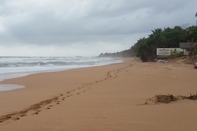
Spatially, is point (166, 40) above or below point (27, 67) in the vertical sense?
above

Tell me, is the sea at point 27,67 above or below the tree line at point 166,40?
below

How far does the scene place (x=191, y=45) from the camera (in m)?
34.8

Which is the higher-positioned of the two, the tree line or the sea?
the tree line

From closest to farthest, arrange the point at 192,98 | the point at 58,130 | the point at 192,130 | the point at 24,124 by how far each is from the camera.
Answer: the point at 192,130 → the point at 58,130 → the point at 24,124 → the point at 192,98

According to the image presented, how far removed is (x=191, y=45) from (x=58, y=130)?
118 ft

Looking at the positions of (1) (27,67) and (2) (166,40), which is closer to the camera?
(1) (27,67)

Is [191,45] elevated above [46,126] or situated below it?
above

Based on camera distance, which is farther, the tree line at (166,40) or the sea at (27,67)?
the tree line at (166,40)

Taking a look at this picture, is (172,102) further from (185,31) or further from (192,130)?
(185,31)

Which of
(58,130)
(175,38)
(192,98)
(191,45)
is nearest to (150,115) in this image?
(58,130)

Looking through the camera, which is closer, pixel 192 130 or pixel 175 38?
pixel 192 130

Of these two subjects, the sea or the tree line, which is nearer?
the sea

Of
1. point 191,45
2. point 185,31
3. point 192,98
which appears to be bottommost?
point 192,98

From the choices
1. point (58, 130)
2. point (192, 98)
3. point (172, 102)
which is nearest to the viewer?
point (58, 130)
